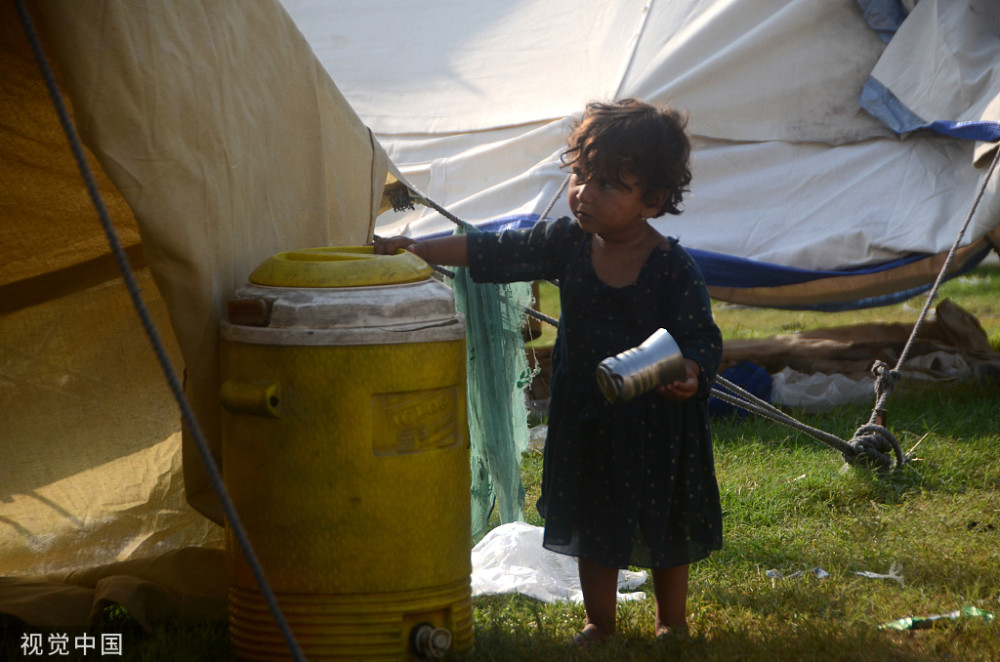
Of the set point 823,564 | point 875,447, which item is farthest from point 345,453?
point 875,447

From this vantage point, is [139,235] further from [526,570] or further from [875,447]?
[875,447]

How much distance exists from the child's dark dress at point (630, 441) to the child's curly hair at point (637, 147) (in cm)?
15

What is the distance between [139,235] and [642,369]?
1321 millimetres

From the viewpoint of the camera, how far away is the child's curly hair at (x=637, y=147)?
2078 millimetres

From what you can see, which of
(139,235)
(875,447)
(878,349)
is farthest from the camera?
(878,349)

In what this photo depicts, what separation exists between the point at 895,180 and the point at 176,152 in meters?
3.66

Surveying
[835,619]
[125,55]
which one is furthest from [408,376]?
[835,619]

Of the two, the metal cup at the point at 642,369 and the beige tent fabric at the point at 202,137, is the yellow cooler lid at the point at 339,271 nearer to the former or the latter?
the beige tent fabric at the point at 202,137

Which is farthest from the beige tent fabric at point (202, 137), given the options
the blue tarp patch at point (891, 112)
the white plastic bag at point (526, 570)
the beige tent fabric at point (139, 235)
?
the blue tarp patch at point (891, 112)

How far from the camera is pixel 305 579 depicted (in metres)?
1.82

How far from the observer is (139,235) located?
8.20 feet

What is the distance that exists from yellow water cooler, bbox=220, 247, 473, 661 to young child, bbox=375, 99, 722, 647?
0.33m

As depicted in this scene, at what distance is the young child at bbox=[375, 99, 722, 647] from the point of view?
6.83ft

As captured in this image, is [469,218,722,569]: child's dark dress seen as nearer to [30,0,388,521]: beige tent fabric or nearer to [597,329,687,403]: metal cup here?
[597,329,687,403]: metal cup
